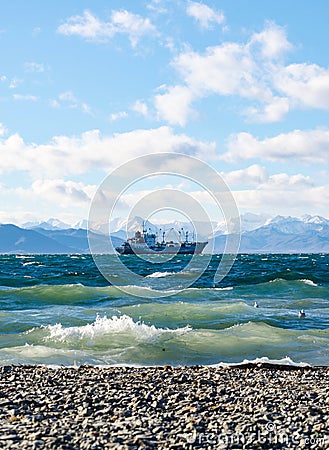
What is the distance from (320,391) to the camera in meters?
9.54

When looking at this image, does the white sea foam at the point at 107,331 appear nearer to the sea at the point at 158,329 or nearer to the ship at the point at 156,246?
the sea at the point at 158,329

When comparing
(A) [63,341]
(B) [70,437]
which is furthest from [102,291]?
(B) [70,437]

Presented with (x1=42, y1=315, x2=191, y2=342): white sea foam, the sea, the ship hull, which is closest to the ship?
the ship hull

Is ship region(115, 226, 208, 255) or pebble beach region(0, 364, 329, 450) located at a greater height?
ship region(115, 226, 208, 255)

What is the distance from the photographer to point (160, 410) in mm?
7859

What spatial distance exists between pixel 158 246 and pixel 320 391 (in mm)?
132182

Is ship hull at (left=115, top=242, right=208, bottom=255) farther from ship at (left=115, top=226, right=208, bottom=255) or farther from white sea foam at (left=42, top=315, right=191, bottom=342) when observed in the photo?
white sea foam at (left=42, top=315, right=191, bottom=342)

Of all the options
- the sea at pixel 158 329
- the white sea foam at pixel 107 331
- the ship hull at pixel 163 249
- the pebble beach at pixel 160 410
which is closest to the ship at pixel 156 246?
the ship hull at pixel 163 249

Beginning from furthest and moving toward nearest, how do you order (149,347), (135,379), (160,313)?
(160,313)
(149,347)
(135,379)

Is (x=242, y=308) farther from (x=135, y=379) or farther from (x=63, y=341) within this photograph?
(x=135, y=379)

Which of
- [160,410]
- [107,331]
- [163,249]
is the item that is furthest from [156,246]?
[160,410]

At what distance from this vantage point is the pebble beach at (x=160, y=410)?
6.46 metres

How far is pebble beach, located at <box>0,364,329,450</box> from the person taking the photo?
6.46 meters

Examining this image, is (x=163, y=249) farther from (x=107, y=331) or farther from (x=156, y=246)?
(x=107, y=331)
